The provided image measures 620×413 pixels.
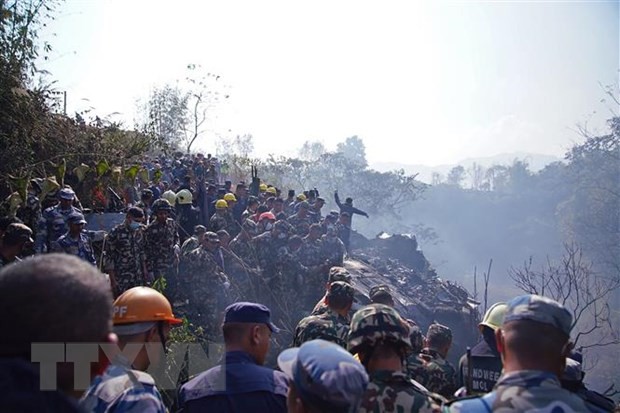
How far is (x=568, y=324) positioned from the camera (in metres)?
2.17

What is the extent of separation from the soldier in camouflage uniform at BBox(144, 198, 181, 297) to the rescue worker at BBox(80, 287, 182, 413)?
18.5ft

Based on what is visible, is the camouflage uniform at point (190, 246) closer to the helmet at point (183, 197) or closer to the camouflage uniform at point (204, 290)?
the camouflage uniform at point (204, 290)

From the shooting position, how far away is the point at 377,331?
258 cm

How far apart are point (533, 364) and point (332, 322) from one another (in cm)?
245

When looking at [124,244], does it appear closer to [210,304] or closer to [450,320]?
[210,304]

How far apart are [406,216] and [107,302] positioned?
53.0 meters

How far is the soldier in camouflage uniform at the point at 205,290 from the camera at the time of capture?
8203 millimetres

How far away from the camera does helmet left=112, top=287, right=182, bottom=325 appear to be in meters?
2.70

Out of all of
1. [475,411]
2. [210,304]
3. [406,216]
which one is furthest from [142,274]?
[406,216]

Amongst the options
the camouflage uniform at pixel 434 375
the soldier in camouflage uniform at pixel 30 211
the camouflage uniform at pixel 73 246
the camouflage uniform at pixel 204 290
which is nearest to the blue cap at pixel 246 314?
the camouflage uniform at pixel 434 375

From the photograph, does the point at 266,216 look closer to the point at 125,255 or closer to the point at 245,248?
the point at 245,248

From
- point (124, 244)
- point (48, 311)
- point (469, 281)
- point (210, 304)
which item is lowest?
point (469, 281)

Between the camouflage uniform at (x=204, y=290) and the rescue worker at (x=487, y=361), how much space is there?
5.12 m

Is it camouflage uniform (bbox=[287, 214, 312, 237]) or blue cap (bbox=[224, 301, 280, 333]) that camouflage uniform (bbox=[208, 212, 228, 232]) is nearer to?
camouflage uniform (bbox=[287, 214, 312, 237])
